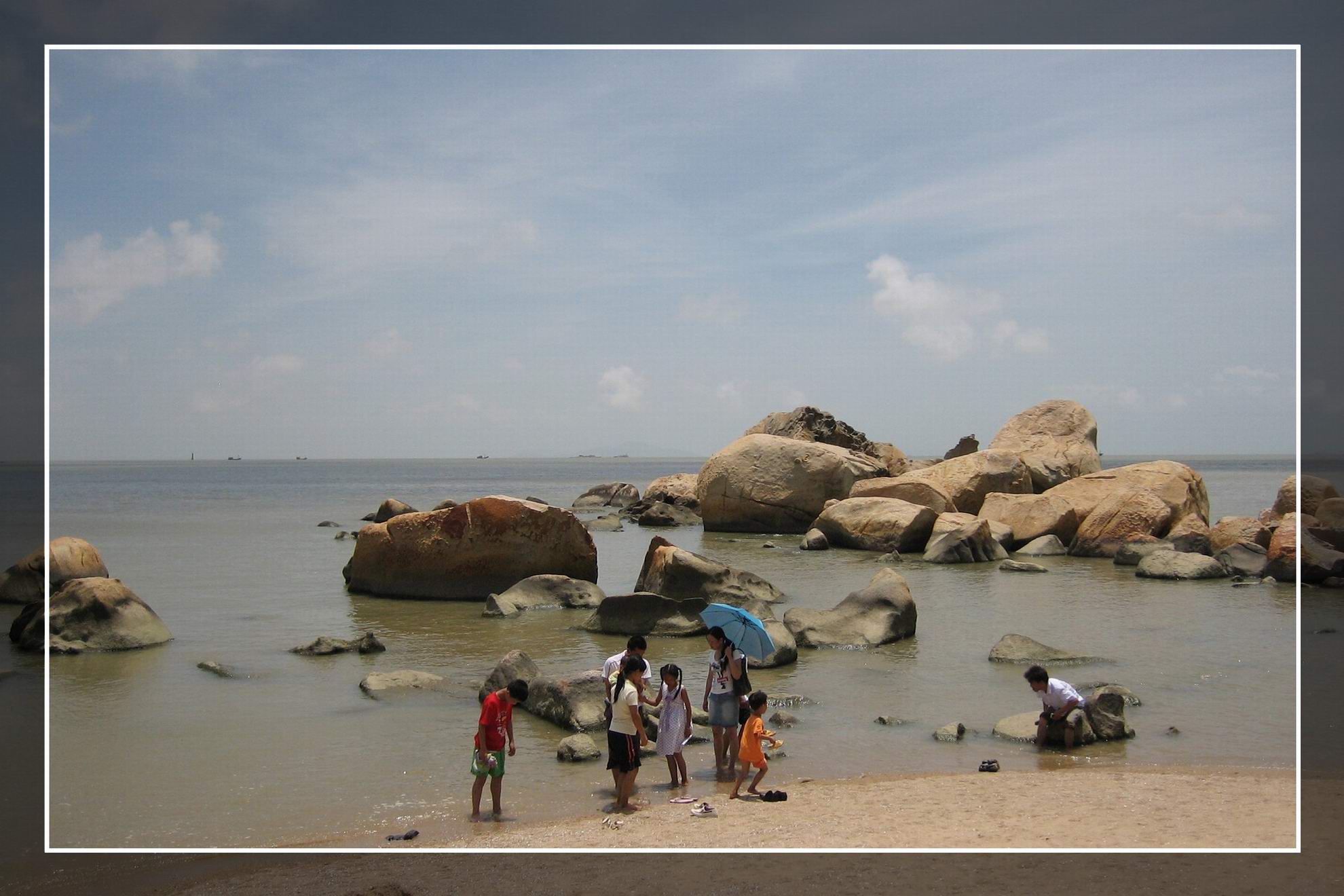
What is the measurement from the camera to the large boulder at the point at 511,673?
437 inches

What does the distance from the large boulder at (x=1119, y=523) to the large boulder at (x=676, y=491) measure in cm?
1610

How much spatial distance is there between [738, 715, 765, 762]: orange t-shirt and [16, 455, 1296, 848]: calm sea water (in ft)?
2.10

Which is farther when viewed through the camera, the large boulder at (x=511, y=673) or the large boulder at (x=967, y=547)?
the large boulder at (x=967, y=547)

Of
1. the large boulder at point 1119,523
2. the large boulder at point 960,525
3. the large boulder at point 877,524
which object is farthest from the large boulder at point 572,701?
the large boulder at point 1119,523

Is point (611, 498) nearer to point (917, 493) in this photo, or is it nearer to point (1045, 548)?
point (917, 493)

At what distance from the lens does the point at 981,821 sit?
765 centimetres

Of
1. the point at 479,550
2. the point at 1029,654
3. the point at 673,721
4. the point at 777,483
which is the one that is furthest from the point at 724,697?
the point at 777,483

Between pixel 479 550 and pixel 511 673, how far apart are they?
7418 millimetres

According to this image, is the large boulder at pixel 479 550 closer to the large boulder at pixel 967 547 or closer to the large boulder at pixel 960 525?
the large boulder at pixel 967 547

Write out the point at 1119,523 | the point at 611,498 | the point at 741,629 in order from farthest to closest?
the point at 611,498 < the point at 1119,523 < the point at 741,629

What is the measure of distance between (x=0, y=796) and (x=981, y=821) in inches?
285

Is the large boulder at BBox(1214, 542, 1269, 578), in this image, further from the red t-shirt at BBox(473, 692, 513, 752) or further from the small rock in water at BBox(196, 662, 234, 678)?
the small rock in water at BBox(196, 662, 234, 678)

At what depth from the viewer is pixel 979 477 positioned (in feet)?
94.3

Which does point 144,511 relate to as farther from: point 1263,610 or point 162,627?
point 1263,610
